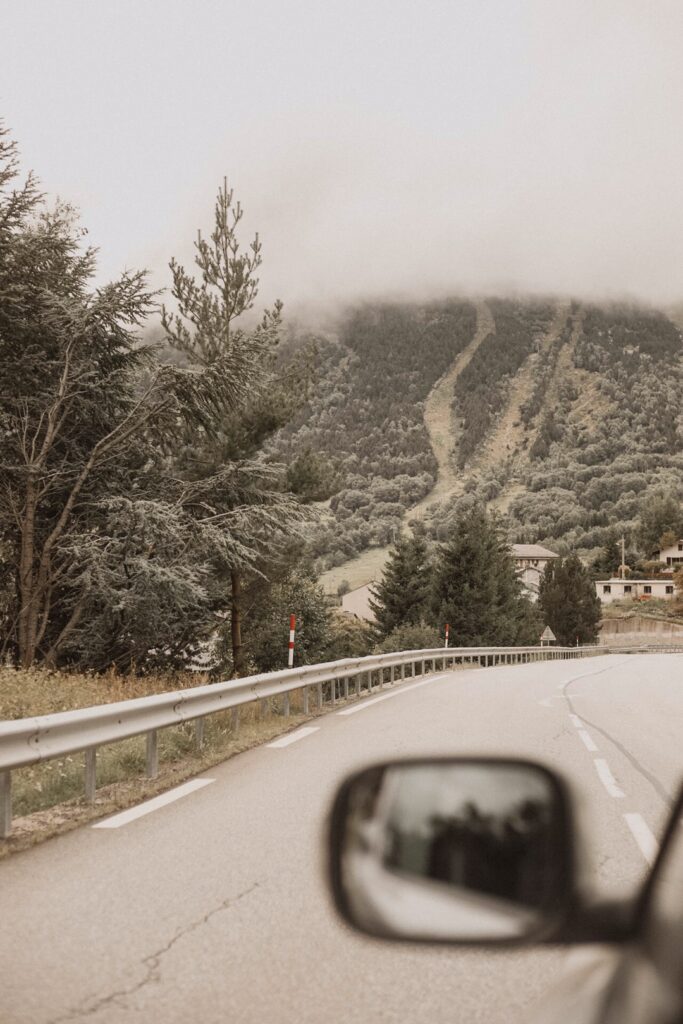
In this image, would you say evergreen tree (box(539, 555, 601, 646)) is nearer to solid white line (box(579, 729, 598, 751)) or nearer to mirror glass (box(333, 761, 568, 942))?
solid white line (box(579, 729, 598, 751))

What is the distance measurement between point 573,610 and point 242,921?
99.9 m

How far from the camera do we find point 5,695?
12.9 metres

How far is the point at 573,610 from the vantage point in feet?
335

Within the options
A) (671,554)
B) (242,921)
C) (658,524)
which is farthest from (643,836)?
(658,524)

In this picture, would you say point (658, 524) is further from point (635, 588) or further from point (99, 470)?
point (99, 470)

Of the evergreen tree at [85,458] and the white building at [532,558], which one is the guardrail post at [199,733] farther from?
the white building at [532,558]

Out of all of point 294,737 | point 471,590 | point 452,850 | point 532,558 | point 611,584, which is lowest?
point 294,737

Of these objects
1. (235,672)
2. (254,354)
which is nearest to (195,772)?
(254,354)

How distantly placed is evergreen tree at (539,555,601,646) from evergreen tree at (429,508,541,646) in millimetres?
25622

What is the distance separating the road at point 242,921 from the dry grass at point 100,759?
0.45 m

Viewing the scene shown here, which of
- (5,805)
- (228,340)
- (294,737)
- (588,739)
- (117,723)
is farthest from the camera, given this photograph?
(228,340)

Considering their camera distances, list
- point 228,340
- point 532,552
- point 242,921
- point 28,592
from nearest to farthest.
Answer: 1. point 242,921
2. point 28,592
3. point 228,340
4. point 532,552

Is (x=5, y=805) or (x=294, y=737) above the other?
(x=5, y=805)

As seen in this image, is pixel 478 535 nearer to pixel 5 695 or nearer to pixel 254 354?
pixel 254 354
